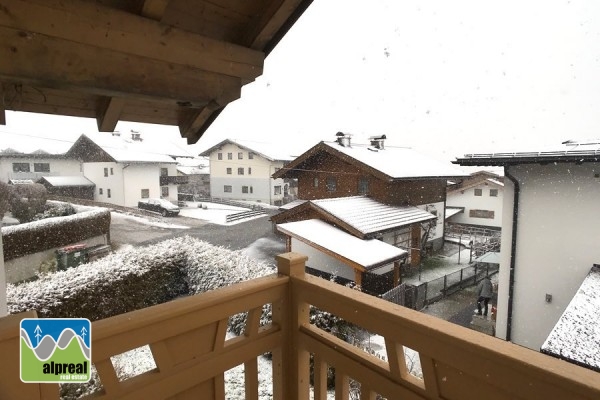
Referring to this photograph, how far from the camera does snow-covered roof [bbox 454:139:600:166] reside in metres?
4.48

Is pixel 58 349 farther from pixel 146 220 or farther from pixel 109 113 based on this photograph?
pixel 146 220

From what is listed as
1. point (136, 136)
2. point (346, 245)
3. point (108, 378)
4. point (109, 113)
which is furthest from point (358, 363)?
point (136, 136)

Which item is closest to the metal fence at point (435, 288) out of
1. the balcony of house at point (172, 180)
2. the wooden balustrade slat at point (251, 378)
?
the wooden balustrade slat at point (251, 378)

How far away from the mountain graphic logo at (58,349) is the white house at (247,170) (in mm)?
16692

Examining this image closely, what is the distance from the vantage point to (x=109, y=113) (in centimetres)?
148

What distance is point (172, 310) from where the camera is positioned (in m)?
1.09

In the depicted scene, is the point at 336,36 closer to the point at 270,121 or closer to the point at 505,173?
the point at 505,173

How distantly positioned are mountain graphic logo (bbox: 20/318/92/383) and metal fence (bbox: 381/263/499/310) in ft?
21.7

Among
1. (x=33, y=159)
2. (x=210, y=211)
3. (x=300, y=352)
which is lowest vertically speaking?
(x=210, y=211)

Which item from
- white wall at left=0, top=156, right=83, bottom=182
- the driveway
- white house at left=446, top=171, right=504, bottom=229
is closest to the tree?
the driveway

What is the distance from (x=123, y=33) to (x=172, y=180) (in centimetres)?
A: 1952

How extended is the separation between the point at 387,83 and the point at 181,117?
11.3 meters

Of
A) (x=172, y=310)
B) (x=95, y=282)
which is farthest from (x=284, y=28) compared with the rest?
(x=95, y=282)

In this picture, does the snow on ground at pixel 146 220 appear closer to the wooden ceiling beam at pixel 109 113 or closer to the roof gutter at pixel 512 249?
the roof gutter at pixel 512 249
